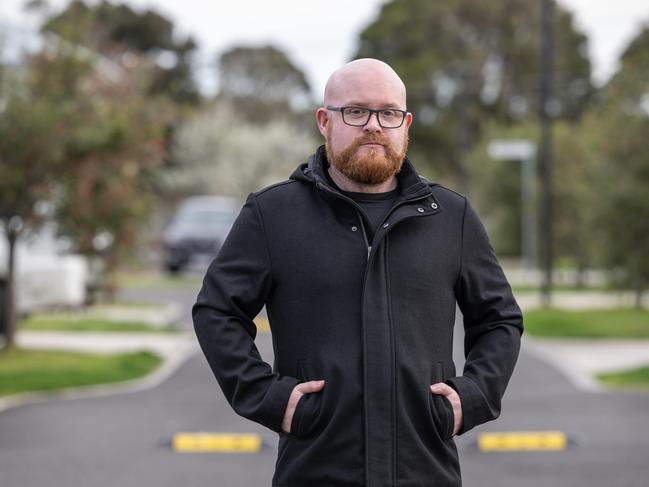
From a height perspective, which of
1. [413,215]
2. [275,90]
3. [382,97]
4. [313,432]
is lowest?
[313,432]

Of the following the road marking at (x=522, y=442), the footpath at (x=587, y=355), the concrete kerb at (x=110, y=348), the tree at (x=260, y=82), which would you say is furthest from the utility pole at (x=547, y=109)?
the tree at (x=260, y=82)

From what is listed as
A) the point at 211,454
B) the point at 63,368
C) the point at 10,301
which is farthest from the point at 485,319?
the point at 10,301

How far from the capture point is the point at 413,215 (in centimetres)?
364

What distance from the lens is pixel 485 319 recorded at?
3.79 m

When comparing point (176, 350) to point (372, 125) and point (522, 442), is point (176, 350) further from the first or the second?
point (372, 125)

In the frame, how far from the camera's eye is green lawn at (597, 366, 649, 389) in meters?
14.2

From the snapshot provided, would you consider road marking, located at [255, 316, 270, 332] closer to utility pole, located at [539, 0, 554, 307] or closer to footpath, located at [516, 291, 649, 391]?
footpath, located at [516, 291, 649, 391]

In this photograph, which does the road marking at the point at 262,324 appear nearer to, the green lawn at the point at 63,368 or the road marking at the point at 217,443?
the green lawn at the point at 63,368

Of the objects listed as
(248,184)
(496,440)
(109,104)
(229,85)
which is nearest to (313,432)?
(496,440)

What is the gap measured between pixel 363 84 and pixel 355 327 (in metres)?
0.64

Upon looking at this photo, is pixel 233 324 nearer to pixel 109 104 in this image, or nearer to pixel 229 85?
pixel 109 104

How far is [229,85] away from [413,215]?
7660 centimetres

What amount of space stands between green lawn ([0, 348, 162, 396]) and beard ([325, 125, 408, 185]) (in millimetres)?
10012

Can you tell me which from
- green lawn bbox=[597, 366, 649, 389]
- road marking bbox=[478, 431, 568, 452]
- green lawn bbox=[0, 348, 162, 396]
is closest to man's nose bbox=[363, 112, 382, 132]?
road marking bbox=[478, 431, 568, 452]
